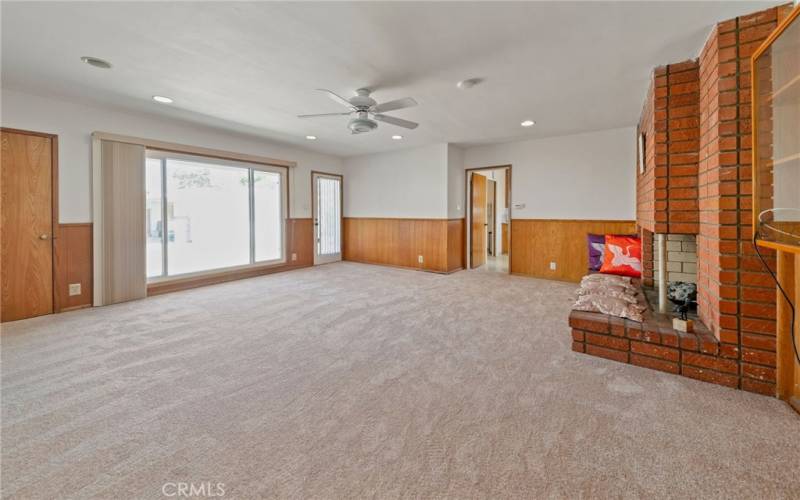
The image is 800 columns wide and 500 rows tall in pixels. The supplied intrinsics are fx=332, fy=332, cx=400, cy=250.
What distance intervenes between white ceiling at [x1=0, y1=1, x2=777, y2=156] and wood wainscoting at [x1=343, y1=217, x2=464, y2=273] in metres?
2.54

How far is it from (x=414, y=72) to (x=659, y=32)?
6.03ft

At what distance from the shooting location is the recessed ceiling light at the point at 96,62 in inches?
108

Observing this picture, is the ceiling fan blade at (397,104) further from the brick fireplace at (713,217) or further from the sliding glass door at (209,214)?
the sliding glass door at (209,214)

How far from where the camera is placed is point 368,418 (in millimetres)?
1764

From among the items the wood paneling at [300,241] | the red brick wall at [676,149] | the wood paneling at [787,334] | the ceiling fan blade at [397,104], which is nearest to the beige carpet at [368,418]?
the wood paneling at [787,334]

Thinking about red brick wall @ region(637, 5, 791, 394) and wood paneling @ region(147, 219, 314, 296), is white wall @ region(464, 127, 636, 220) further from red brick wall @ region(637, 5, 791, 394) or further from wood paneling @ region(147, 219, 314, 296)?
wood paneling @ region(147, 219, 314, 296)

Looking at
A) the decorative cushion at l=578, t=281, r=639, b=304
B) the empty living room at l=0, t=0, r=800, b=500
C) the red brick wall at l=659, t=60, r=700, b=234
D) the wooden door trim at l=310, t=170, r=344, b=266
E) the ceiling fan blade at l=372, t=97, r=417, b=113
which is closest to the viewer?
the empty living room at l=0, t=0, r=800, b=500

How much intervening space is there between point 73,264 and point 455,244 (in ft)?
18.1

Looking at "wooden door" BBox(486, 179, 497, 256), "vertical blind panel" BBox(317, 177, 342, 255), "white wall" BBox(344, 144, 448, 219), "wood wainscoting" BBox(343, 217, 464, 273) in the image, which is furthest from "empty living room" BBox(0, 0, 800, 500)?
"wooden door" BBox(486, 179, 497, 256)

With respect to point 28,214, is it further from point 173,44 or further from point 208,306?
point 173,44

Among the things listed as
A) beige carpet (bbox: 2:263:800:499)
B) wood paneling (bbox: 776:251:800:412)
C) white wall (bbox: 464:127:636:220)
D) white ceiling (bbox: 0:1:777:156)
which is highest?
white ceiling (bbox: 0:1:777:156)

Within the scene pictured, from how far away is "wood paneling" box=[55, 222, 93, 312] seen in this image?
12.4 feet

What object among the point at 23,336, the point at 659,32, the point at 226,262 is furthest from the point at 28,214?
the point at 659,32

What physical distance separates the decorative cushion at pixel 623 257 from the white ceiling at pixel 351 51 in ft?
5.35
